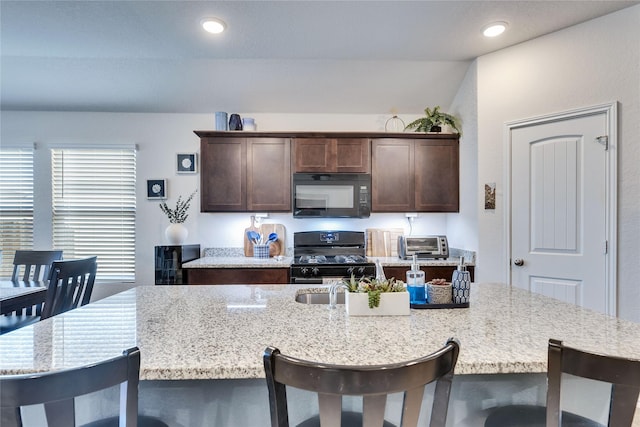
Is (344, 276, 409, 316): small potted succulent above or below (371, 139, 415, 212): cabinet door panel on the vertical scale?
below

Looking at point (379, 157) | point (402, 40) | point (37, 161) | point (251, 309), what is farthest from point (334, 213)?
point (37, 161)

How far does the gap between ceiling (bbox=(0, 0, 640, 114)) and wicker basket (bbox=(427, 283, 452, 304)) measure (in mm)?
1907

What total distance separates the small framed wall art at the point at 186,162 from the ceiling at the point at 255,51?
1.62 feet

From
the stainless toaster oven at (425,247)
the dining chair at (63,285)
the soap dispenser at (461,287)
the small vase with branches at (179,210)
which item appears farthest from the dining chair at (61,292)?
the stainless toaster oven at (425,247)

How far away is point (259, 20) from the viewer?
2328 mm

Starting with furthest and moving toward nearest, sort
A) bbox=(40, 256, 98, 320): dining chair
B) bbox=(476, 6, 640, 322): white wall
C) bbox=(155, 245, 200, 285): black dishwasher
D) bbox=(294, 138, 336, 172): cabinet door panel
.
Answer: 1. bbox=(294, 138, 336, 172): cabinet door panel
2. bbox=(155, 245, 200, 285): black dishwasher
3. bbox=(476, 6, 640, 322): white wall
4. bbox=(40, 256, 98, 320): dining chair

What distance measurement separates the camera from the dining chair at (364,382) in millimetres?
625

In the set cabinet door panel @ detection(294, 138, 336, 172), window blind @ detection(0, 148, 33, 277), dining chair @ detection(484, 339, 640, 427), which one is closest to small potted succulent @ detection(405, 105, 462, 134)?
cabinet door panel @ detection(294, 138, 336, 172)

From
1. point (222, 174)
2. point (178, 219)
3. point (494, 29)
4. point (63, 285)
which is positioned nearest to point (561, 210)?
point (494, 29)

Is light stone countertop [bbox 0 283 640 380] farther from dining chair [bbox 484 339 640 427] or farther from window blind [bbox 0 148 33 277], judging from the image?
window blind [bbox 0 148 33 277]

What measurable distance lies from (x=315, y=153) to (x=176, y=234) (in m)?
1.62

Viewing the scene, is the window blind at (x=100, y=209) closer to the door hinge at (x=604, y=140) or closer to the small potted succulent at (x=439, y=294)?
the small potted succulent at (x=439, y=294)

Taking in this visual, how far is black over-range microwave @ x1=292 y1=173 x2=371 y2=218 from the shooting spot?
316 cm

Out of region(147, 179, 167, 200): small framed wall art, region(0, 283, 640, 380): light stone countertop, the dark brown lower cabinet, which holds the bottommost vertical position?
the dark brown lower cabinet
